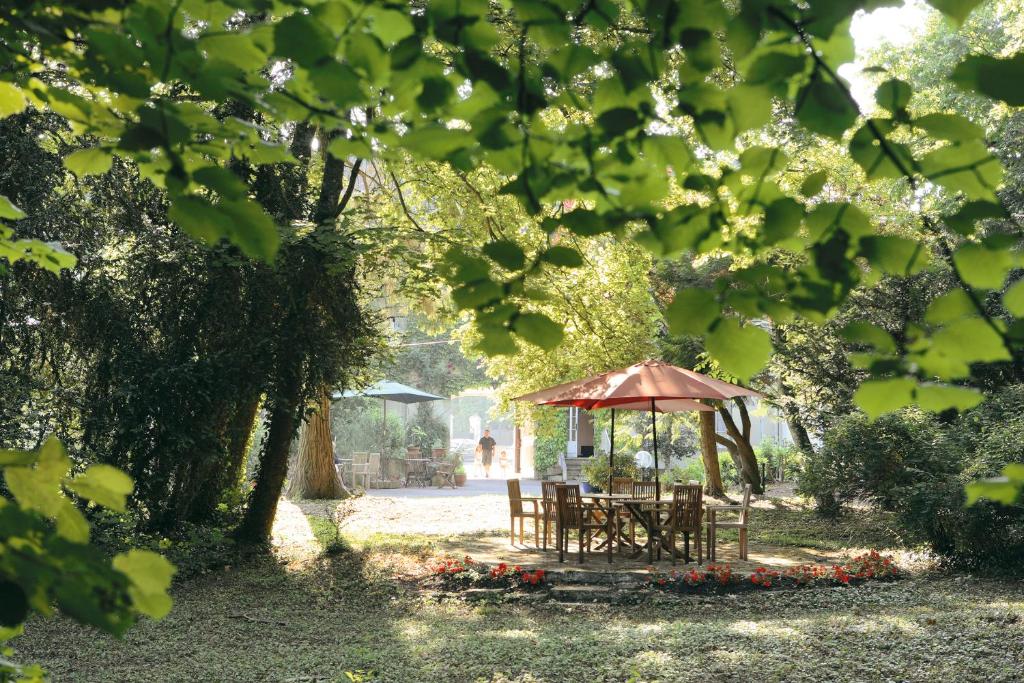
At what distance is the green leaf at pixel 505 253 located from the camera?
1.31 meters

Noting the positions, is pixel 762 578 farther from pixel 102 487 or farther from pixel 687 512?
pixel 102 487

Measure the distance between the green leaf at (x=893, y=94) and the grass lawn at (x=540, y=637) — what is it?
501cm

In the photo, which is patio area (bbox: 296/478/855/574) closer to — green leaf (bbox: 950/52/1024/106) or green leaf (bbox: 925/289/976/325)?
green leaf (bbox: 925/289/976/325)

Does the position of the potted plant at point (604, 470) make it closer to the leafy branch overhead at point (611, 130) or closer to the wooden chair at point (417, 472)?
the wooden chair at point (417, 472)

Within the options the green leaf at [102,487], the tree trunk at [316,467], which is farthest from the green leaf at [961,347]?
the tree trunk at [316,467]

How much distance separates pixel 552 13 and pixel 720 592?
912 centimetres

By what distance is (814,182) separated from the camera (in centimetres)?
140

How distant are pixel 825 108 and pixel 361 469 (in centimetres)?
2207

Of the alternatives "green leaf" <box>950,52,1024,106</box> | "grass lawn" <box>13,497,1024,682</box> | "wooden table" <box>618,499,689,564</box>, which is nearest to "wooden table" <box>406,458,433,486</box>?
"wooden table" <box>618,499,689,564</box>

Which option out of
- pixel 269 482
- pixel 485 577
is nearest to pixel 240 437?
pixel 269 482

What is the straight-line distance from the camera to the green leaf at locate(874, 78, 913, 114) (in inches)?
49.4

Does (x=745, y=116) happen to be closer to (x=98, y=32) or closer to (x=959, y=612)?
(x=98, y=32)

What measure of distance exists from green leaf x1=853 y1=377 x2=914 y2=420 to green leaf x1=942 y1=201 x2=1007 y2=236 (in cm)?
29

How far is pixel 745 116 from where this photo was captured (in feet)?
4.09
